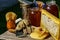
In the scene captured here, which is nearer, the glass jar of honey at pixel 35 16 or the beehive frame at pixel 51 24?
the beehive frame at pixel 51 24

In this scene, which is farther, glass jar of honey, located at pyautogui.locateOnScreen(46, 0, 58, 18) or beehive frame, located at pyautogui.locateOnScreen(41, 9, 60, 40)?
glass jar of honey, located at pyautogui.locateOnScreen(46, 0, 58, 18)

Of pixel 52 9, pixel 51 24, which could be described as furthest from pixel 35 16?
pixel 51 24

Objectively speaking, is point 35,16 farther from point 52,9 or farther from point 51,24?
point 51,24

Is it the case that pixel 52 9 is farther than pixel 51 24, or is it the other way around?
pixel 52 9

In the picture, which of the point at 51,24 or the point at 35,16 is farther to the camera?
the point at 35,16

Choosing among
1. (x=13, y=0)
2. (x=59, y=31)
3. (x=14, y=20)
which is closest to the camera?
(x=59, y=31)

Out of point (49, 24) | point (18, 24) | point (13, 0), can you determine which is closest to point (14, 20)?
point (18, 24)

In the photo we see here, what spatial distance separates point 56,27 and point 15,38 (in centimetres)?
20

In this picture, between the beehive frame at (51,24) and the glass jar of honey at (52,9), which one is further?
the glass jar of honey at (52,9)

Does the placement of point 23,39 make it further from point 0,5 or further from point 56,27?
point 0,5

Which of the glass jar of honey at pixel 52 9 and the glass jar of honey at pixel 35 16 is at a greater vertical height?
the glass jar of honey at pixel 52 9

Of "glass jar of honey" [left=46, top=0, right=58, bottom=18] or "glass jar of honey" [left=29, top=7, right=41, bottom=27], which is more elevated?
"glass jar of honey" [left=46, top=0, right=58, bottom=18]

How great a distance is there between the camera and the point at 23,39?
80cm

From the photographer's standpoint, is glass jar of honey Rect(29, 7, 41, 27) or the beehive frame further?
glass jar of honey Rect(29, 7, 41, 27)
